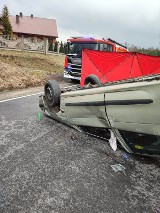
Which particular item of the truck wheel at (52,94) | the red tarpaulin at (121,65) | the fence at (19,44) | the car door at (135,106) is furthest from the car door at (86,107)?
the fence at (19,44)

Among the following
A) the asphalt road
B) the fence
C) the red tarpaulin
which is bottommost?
the asphalt road

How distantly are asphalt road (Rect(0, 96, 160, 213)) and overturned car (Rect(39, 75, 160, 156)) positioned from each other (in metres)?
0.36

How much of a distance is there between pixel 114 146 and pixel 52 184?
136cm

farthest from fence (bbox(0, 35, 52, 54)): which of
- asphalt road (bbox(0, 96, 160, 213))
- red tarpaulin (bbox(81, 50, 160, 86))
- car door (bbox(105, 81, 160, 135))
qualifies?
car door (bbox(105, 81, 160, 135))

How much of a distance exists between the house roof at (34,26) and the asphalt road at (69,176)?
50485 mm

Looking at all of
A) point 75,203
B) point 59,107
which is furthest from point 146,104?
point 59,107

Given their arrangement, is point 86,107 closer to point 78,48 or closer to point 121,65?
point 121,65

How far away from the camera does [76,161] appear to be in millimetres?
4039

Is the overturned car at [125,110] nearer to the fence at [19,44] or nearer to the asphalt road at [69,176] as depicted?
the asphalt road at [69,176]

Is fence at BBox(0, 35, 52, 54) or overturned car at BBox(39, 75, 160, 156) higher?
fence at BBox(0, 35, 52, 54)

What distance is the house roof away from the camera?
2060 inches

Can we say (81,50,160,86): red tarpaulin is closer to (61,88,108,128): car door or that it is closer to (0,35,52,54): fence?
(61,88,108,128): car door

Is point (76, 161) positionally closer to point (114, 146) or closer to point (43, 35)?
point (114, 146)

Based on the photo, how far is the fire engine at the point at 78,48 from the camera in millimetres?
12914
